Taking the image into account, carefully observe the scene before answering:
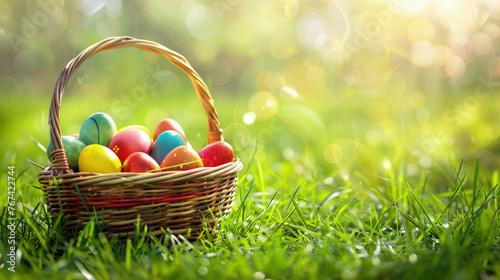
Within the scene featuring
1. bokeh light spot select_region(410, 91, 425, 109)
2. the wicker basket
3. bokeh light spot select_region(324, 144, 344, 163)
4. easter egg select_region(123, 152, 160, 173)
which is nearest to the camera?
the wicker basket

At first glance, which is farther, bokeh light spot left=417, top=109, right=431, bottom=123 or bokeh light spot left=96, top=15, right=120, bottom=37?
bokeh light spot left=96, top=15, right=120, bottom=37

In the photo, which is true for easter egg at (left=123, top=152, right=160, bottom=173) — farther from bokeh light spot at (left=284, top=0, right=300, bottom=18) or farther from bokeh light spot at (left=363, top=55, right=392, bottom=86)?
bokeh light spot at (left=363, top=55, right=392, bottom=86)

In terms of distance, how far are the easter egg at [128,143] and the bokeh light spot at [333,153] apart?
1505 millimetres

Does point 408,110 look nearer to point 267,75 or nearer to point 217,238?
point 267,75

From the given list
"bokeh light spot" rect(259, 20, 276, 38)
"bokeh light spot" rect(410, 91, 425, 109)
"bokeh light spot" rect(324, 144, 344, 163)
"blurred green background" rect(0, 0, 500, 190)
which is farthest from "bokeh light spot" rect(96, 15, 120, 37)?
"bokeh light spot" rect(410, 91, 425, 109)

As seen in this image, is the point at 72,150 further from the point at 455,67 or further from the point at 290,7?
the point at 455,67

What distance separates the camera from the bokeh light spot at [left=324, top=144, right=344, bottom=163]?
2.73m

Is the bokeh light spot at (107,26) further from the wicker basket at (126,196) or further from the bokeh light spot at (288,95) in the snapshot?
the wicker basket at (126,196)

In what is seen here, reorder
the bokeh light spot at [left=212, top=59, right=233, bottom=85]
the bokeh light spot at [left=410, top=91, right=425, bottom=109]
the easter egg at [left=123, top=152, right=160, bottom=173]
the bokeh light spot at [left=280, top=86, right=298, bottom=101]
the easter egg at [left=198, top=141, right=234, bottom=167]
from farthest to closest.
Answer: the bokeh light spot at [left=212, top=59, right=233, bottom=85] → the bokeh light spot at [left=280, top=86, right=298, bottom=101] → the bokeh light spot at [left=410, top=91, right=425, bottom=109] → the easter egg at [left=198, top=141, right=234, bottom=167] → the easter egg at [left=123, top=152, right=160, bottom=173]

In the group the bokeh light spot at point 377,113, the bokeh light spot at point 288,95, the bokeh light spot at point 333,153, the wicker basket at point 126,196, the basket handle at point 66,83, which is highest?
the basket handle at point 66,83

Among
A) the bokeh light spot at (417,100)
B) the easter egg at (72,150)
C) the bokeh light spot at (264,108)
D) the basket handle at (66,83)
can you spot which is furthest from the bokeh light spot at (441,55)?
the easter egg at (72,150)

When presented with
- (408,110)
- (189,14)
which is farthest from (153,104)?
(408,110)

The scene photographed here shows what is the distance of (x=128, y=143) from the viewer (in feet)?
4.87

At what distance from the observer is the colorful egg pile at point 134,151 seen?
4.39 ft
